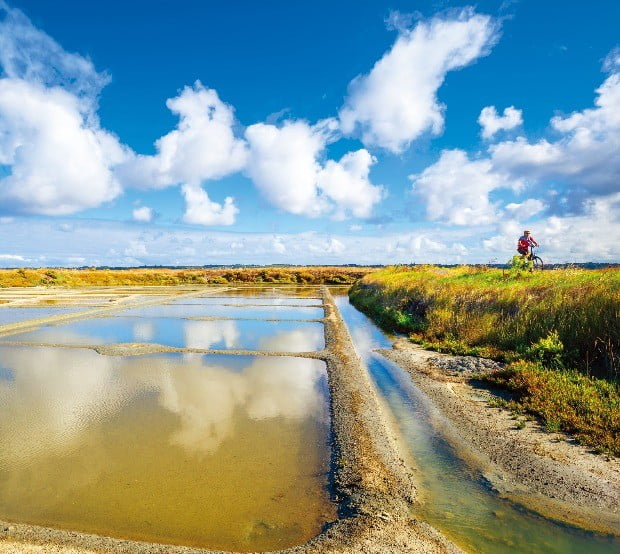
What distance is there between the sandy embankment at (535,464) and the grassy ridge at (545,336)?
1.58ft

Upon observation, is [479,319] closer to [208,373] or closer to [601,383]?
[601,383]

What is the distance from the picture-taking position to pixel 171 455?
5.72 metres

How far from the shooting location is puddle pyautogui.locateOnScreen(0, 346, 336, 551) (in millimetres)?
4297

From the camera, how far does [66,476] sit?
516 cm

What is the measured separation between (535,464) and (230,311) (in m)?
20.1

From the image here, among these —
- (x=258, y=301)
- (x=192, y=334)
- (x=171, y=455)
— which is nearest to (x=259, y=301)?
(x=258, y=301)

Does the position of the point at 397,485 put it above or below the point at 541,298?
below

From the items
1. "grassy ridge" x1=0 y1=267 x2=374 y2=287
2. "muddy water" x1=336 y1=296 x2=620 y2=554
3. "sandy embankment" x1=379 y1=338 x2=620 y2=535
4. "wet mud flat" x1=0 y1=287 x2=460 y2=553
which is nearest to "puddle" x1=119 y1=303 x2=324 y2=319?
"wet mud flat" x1=0 y1=287 x2=460 y2=553

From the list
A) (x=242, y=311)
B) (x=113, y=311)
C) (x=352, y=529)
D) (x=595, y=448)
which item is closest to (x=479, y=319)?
(x=595, y=448)

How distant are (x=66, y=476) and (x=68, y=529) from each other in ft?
3.97

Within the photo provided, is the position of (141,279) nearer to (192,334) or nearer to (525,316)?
(192,334)

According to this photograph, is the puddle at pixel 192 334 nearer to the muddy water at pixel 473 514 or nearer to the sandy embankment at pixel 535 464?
the sandy embankment at pixel 535 464

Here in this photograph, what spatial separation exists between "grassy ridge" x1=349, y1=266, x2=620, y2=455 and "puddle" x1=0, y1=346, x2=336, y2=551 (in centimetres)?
428

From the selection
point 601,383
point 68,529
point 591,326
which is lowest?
point 68,529
